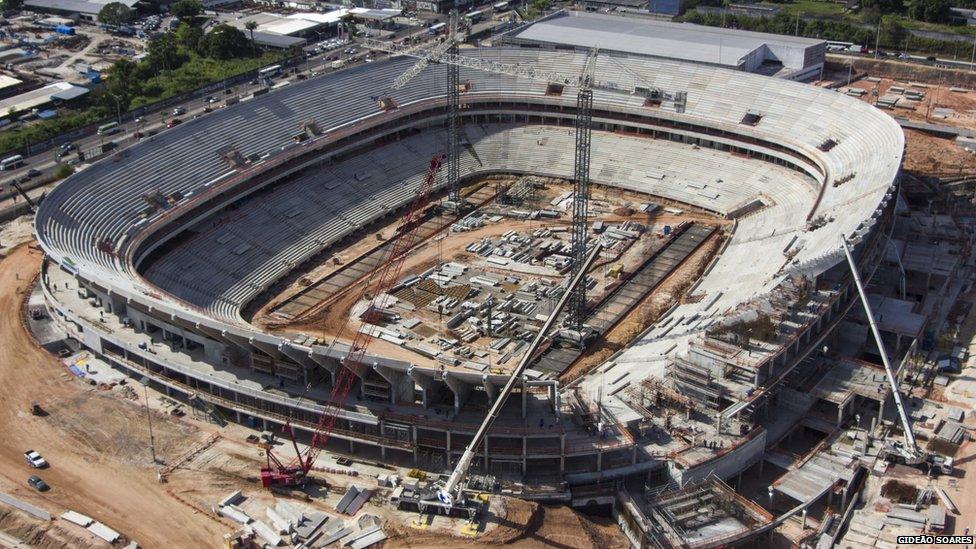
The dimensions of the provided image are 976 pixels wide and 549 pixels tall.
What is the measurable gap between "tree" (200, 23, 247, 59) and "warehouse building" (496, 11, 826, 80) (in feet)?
157

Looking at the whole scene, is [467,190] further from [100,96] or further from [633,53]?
[100,96]

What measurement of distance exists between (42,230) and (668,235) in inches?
2442

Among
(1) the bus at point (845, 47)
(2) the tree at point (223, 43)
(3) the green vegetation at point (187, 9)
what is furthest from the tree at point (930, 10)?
(3) the green vegetation at point (187, 9)

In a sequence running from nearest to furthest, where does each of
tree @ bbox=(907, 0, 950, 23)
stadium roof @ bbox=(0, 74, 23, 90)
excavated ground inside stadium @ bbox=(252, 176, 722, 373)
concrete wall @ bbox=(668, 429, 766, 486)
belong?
concrete wall @ bbox=(668, 429, 766, 486) < excavated ground inside stadium @ bbox=(252, 176, 722, 373) < stadium roof @ bbox=(0, 74, 23, 90) < tree @ bbox=(907, 0, 950, 23)

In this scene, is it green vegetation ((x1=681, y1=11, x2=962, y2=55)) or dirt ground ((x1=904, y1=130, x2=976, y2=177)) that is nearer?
dirt ground ((x1=904, y1=130, x2=976, y2=177))

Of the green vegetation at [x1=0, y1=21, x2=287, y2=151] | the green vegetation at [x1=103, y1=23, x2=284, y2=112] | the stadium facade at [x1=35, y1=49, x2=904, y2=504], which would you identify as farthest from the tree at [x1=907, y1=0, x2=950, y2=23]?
the green vegetation at [x1=103, y1=23, x2=284, y2=112]

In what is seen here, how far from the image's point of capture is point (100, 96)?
142250mm

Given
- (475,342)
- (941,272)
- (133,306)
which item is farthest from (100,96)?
(941,272)

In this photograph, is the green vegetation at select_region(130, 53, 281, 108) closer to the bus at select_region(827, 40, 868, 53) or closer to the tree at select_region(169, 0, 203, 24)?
the tree at select_region(169, 0, 203, 24)

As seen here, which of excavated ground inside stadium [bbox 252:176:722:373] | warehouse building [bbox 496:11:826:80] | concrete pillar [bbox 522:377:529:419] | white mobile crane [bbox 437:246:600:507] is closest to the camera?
white mobile crane [bbox 437:246:600:507]

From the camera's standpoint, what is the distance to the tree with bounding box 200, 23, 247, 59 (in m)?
166

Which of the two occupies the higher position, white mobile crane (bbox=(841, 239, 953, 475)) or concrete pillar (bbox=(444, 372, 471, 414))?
concrete pillar (bbox=(444, 372, 471, 414))

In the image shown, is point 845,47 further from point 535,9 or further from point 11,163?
point 11,163

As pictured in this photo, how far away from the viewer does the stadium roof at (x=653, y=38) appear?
458ft
